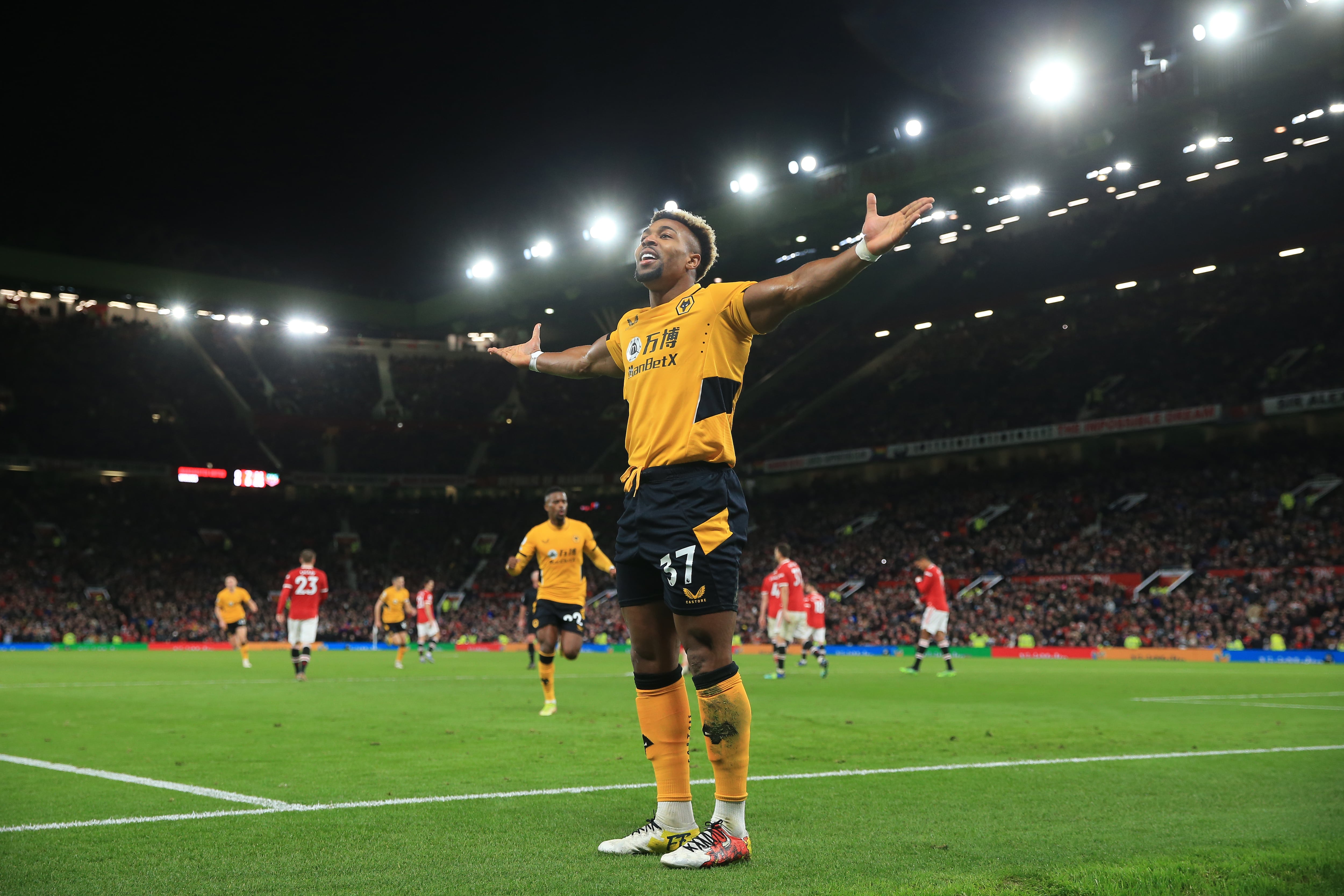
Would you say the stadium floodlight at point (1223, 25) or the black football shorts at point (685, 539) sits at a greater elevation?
the stadium floodlight at point (1223, 25)

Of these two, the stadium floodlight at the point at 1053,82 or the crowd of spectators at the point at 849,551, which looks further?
the crowd of spectators at the point at 849,551

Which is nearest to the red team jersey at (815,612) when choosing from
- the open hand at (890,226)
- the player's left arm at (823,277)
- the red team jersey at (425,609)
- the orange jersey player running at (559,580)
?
the orange jersey player running at (559,580)

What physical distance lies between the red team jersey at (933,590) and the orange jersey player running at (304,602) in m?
11.3

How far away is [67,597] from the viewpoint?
43.4m

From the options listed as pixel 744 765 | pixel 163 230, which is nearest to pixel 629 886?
pixel 744 765

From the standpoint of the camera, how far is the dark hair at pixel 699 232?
4953 millimetres

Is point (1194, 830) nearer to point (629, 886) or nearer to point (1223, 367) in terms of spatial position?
point (629, 886)

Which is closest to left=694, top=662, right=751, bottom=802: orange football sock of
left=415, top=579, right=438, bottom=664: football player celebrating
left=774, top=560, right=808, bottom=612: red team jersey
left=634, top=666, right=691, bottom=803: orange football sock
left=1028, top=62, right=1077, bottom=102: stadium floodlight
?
left=634, top=666, right=691, bottom=803: orange football sock

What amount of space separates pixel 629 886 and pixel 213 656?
30.9 m

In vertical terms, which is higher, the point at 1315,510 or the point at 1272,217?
the point at 1272,217

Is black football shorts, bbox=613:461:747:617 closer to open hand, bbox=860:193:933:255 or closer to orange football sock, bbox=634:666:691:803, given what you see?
orange football sock, bbox=634:666:691:803

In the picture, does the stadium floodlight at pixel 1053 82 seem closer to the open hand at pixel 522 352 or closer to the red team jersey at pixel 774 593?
the red team jersey at pixel 774 593

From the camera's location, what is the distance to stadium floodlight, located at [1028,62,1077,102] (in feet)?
98.9

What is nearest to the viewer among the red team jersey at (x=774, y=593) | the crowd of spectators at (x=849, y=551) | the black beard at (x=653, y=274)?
the black beard at (x=653, y=274)
